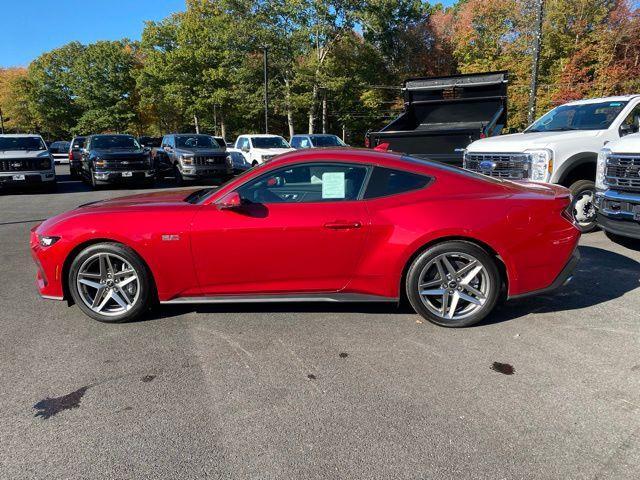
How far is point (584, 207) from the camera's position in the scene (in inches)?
296

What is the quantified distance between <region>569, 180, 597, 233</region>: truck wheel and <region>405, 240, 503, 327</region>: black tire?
4493 mm

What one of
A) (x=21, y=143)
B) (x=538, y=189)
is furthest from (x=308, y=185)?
(x=21, y=143)

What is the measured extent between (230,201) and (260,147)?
1448 centimetres

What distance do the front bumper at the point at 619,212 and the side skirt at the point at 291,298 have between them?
3861 millimetres

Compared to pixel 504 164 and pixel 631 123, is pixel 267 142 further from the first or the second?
pixel 631 123

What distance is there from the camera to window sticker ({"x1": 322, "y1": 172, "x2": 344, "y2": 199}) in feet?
13.0

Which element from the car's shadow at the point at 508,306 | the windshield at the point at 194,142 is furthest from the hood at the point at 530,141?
the windshield at the point at 194,142

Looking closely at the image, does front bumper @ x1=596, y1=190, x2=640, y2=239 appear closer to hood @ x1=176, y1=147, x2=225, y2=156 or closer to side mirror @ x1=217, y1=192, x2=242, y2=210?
side mirror @ x1=217, y1=192, x2=242, y2=210

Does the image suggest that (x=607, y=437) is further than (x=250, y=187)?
No

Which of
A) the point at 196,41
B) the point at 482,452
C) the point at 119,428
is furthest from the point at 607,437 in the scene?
the point at 196,41

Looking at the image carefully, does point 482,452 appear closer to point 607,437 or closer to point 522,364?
point 607,437

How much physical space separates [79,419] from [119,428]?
11.6 inches

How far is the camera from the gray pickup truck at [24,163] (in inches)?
551

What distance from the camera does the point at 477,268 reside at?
3.88 m
